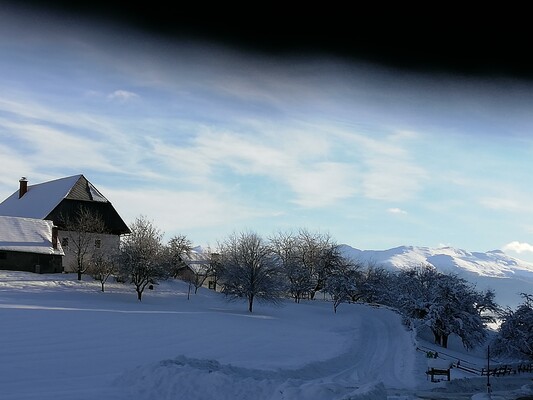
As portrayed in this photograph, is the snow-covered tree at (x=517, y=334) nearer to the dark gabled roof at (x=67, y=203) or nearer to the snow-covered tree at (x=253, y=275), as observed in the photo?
the snow-covered tree at (x=253, y=275)

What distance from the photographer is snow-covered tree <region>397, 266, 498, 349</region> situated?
176ft

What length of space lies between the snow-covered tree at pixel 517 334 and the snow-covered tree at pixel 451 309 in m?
4.36

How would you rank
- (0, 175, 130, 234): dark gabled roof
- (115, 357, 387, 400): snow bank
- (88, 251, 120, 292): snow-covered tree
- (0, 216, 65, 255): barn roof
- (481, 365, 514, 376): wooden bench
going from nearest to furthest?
(115, 357, 387, 400): snow bank, (481, 365, 514, 376): wooden bench, (88, 251, 120, 292): snow-covered tree, (0, 216, 65, 255): barn roof, (0, 175, 130, 234): dark gabled roof

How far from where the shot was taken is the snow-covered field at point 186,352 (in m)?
12.9

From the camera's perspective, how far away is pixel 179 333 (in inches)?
1105

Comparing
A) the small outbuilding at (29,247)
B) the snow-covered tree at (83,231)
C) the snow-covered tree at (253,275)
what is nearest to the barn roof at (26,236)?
the small outbuilding at (29,247)

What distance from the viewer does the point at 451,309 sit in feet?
178

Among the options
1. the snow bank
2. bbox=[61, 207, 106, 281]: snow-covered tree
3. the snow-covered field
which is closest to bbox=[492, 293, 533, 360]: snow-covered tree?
the snow-covered field

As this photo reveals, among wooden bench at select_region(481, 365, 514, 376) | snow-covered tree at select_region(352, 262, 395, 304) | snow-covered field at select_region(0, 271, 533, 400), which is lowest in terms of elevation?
wooden bench at select_region(481, 365, 514, 376)

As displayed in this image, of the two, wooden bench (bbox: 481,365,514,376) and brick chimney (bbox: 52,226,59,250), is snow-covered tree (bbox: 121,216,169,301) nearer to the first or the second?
brick chimney (bbox: 52,226,59,250)

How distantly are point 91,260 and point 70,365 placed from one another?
3967 cm

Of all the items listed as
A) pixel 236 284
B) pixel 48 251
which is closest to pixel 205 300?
pixel 236 284

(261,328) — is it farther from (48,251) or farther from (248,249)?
(48,251)

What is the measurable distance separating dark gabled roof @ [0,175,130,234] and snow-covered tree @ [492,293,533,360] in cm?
3891
